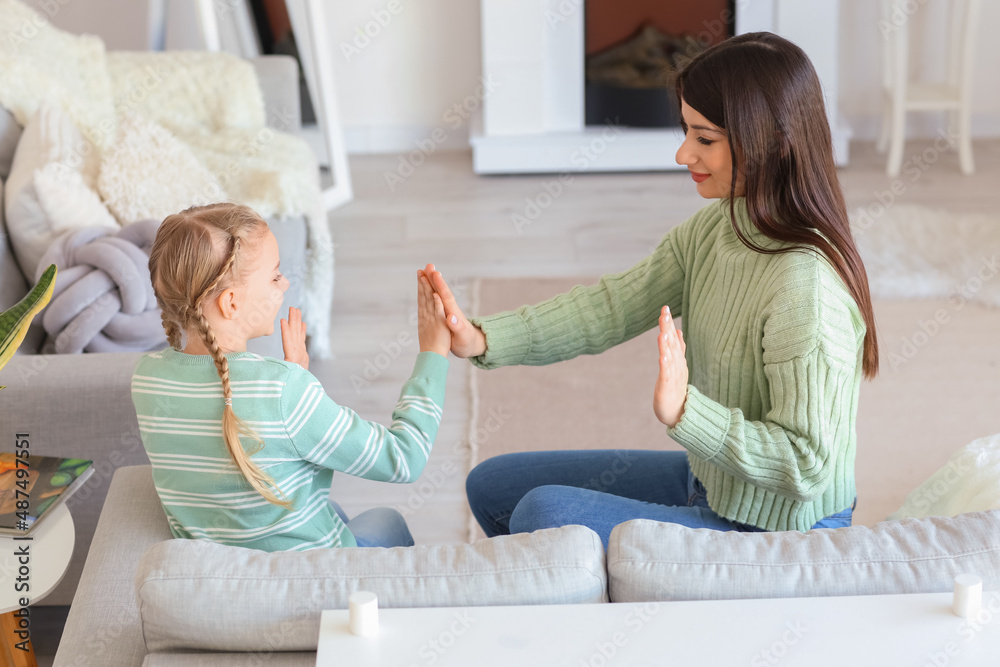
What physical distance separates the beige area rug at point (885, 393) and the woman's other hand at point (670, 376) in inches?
45.3

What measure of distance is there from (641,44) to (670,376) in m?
3.41

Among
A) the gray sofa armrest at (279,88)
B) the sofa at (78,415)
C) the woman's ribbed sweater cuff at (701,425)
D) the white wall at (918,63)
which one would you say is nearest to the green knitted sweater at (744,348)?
the woman's ribbed sweater cuff at (701,425)

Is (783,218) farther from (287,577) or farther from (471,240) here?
(471,240)

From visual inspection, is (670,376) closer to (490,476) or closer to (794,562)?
(794,562)

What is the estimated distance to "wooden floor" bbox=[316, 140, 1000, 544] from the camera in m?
2.63

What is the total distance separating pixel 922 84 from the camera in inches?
172

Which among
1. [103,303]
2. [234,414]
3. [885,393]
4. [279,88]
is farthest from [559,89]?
[234,414]

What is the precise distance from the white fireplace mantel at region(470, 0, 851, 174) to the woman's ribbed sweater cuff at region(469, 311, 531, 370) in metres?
2.87

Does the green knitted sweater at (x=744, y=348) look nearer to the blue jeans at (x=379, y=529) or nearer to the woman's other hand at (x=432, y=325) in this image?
the woman's other hand at (x=432, y=325)

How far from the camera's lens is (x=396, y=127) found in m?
4.71

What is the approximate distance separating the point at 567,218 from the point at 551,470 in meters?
2.47

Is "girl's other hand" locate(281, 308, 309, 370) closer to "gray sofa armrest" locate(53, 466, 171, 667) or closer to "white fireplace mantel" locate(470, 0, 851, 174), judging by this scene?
"gray sofa armrest" locate(53, 466, 171, 667)

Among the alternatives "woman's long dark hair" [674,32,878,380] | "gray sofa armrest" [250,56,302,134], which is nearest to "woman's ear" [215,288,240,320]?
"woman's long dark hair" [674,32,878,380]

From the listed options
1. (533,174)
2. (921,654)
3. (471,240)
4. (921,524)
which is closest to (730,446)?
(921,524)
